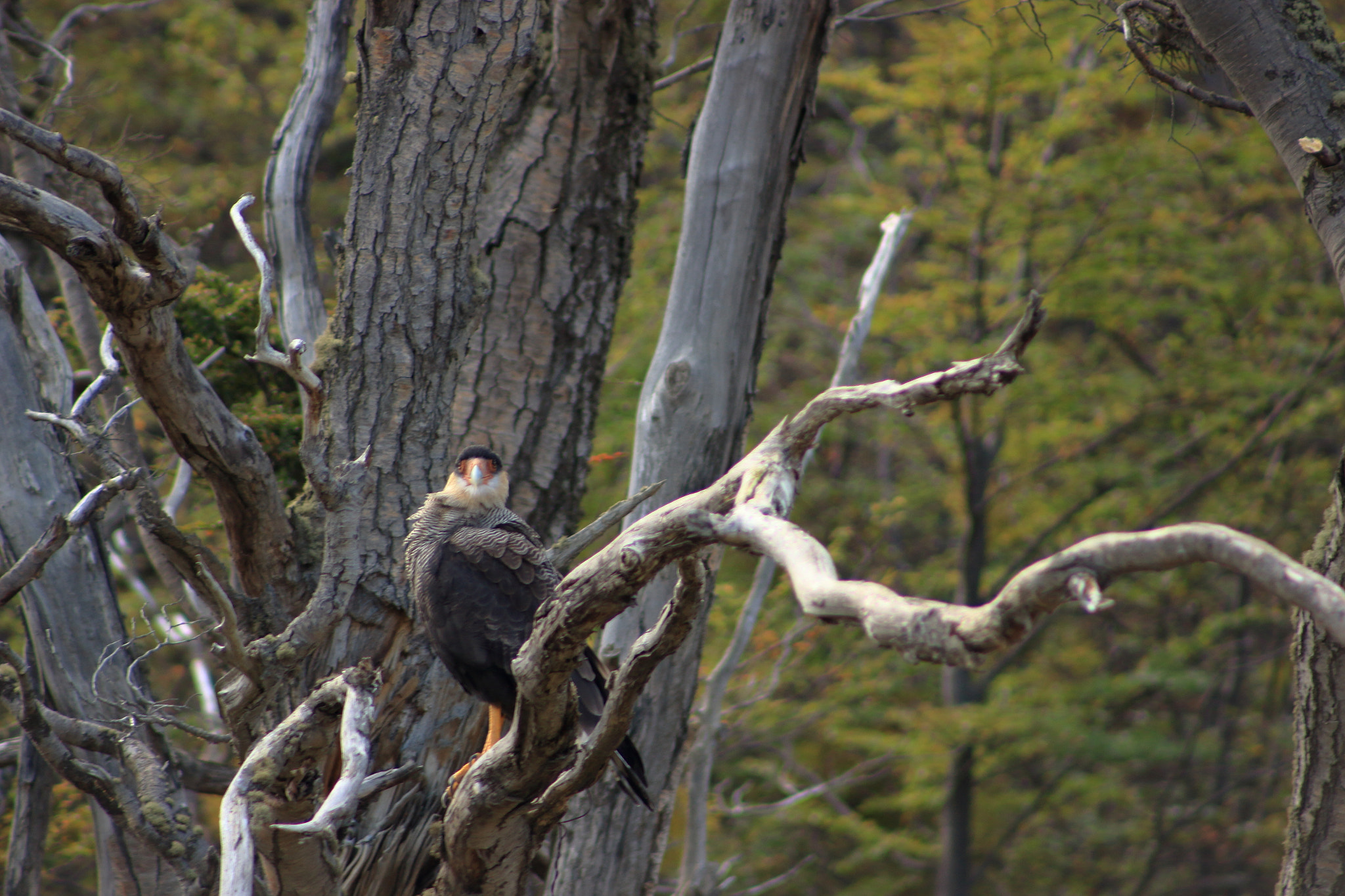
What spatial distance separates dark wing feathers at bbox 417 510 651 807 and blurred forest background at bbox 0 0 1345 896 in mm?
2436

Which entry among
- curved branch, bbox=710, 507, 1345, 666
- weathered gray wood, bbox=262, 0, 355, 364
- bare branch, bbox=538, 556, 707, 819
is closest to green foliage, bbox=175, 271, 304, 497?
weathered gray wood, bbox=262, 0, 355, 364

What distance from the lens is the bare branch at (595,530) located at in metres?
3.08

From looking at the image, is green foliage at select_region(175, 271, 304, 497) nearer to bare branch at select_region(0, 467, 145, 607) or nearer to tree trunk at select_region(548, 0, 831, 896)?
bare branch at select_region(0, 467, 145, 607)

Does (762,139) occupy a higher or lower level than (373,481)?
higher

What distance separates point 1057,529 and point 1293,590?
8056 mm

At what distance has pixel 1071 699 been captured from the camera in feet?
28.3

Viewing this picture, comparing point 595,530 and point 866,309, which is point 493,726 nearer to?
point 595,530

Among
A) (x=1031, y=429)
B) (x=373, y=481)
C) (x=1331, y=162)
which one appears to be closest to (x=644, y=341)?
(x=1031, y=429)

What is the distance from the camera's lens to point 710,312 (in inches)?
163

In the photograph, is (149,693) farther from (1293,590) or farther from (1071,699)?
(1071,699)

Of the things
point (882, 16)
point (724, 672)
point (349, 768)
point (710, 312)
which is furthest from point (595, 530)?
point (882, 16)

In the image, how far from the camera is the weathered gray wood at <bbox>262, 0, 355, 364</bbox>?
410 cm

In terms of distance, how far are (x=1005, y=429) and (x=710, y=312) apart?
569 centimetres

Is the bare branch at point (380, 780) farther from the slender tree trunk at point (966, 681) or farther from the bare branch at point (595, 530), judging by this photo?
the slender tree trunk at point (966, 681)
